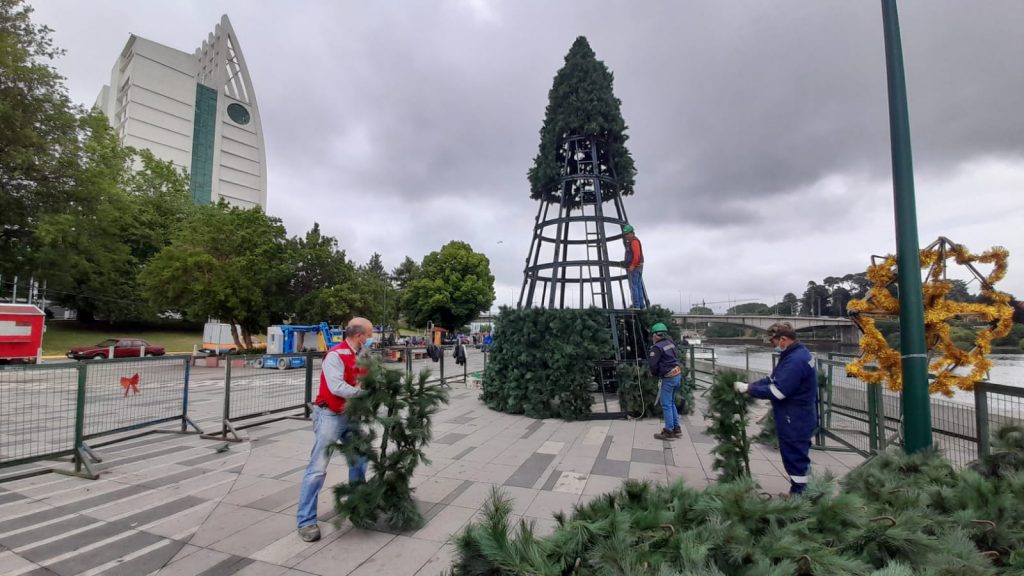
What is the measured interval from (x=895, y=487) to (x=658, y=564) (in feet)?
6.39

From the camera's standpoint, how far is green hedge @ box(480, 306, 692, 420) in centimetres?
774

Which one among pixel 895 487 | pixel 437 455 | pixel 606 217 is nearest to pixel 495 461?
pixel 437 455

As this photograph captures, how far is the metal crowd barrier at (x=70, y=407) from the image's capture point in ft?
15.9

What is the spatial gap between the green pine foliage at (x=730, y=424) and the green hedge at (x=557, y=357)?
12.5ft

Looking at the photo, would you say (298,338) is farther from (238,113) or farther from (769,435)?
(238,113)

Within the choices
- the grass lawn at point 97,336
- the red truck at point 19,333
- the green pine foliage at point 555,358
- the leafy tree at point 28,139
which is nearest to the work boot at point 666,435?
the green pine foliage at point 555,358

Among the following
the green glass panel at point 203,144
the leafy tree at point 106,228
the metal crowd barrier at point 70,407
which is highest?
the green glass panel at point 203,144

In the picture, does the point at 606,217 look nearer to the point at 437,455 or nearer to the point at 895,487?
the point at 437,455

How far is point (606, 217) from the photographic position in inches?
365

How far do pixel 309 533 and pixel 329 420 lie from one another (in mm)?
832

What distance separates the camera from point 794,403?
11.9 ft

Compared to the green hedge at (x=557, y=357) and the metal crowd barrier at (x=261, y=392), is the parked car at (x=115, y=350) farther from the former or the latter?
the green hedge at (x=557, y=357)

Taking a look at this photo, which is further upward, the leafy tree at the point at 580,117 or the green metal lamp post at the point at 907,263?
the leafy tree at the point at 580,117

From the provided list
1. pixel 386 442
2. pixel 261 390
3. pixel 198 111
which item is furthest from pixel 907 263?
pixel 198 111
